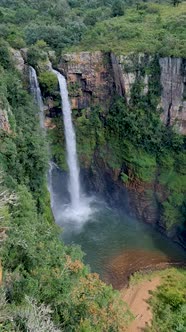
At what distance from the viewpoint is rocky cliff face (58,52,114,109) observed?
26.1 m

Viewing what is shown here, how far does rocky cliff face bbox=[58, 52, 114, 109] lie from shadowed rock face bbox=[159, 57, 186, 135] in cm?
369

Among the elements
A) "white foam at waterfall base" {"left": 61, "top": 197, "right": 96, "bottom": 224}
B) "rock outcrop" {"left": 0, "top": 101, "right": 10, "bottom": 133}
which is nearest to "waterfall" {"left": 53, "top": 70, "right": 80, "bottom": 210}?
"white foam at waterfall base" {"left": 61, "top": 197, "right": 96, "bottom": 224}

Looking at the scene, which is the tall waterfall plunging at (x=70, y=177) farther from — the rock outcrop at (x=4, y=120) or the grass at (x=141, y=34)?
the rock outcrop at (x=4, y=120)

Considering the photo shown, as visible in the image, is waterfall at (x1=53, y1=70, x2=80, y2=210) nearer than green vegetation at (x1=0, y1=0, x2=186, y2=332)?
No

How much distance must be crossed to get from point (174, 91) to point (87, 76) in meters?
5.97

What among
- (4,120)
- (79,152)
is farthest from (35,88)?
(4,120)

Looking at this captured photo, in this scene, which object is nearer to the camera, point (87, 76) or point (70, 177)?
point (87, 76)

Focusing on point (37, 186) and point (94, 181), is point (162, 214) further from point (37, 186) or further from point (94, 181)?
point (37, 186)

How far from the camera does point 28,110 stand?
22922 millimetres

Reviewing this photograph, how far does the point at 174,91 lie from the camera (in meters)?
25.5

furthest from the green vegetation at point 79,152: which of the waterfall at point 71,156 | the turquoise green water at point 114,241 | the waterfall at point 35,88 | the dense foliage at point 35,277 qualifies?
the turquoise green water at point 114,241

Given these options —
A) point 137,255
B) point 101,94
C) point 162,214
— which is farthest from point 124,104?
point 137,255

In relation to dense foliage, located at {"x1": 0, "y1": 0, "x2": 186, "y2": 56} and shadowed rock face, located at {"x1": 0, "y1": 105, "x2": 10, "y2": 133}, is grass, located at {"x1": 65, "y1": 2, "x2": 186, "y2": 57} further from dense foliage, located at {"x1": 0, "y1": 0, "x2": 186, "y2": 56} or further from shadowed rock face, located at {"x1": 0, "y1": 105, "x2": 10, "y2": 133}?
shadowed rock face, located at {"x1": 0, "y1": 105, "x2": 10, "y2": 133}

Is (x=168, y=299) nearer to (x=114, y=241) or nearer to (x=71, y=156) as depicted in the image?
(x=114, y=241)
